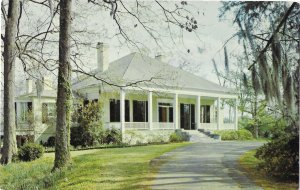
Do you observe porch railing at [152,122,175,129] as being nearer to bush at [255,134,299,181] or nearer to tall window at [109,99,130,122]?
tall window at [109,99,130,122]

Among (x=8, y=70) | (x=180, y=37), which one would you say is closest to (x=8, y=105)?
(x=8, y=70)

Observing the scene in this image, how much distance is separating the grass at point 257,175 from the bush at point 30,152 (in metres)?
1.94

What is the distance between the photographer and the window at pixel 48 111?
151 inches

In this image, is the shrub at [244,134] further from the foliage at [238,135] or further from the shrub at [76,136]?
the shrub at [76,136]

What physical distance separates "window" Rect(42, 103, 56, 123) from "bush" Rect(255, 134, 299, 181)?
202 cm

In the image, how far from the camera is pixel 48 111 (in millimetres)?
3889

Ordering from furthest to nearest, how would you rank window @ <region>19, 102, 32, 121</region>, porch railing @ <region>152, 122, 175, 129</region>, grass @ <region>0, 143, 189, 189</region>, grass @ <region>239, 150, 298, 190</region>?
1. porch railing @ <region>152, 122, 175, 129</region>
2. window @ <region>19, 102, 32, 121</region>
3. grass @ <region>239, 150, 298, 190</region>
4. grass @ <region>0, 143, 189, 189</region>

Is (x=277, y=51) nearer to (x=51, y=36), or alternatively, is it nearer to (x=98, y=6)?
(x=98, y=6)

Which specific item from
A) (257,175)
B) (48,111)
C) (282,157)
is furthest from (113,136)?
(282,157)

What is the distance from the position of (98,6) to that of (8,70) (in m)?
1.23

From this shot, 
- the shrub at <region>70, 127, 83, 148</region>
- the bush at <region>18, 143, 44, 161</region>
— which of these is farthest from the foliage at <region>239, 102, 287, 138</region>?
the bush at <region>18, 143, 44, 161</region>

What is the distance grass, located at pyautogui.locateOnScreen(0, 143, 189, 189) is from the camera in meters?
3.50

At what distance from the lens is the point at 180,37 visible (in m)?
4.09

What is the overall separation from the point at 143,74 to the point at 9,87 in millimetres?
1443
